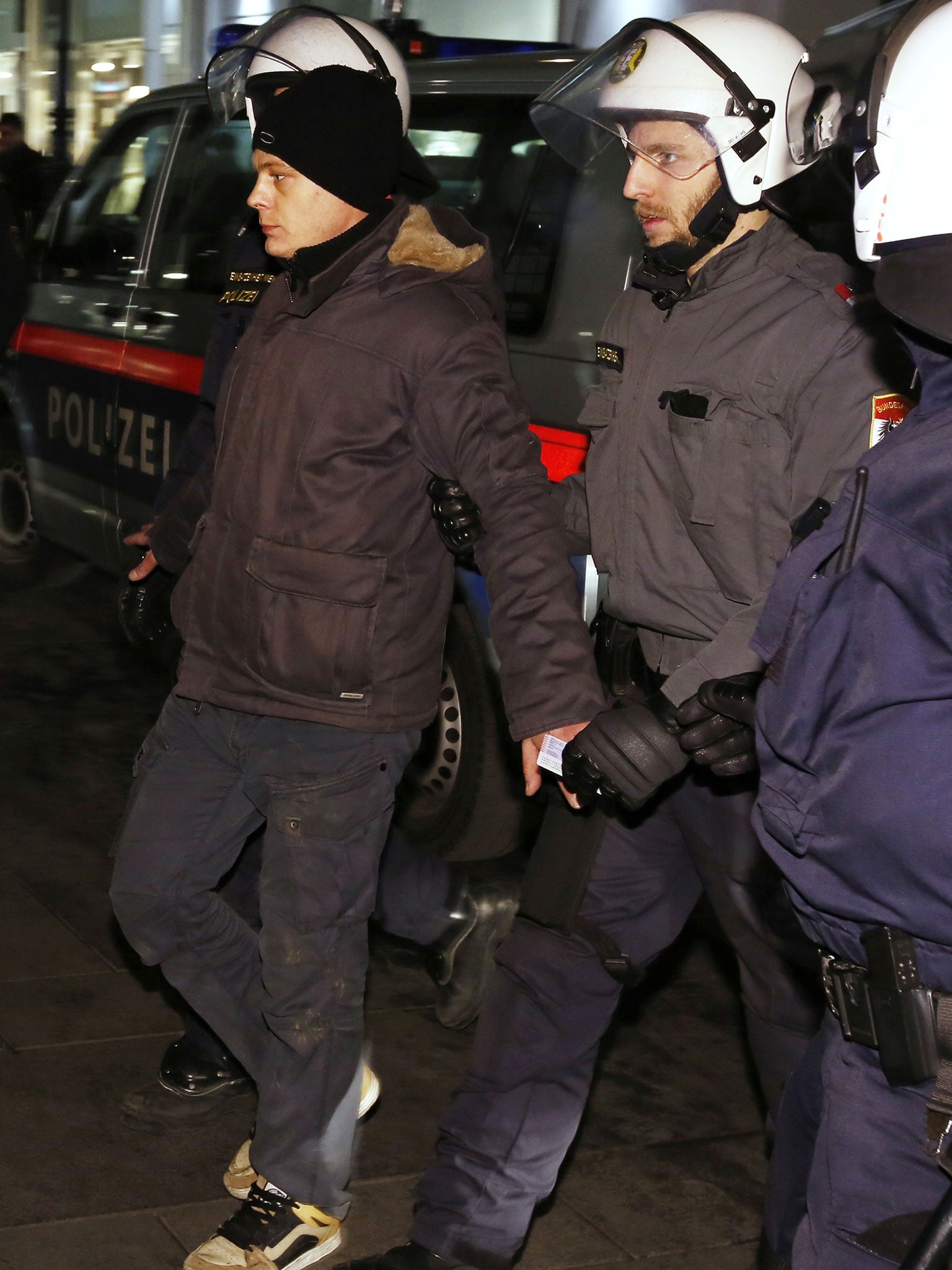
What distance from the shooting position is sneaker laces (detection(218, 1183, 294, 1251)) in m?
3.08

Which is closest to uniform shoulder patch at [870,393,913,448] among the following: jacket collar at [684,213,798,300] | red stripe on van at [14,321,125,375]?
jacket collar at [684,213,798,300]

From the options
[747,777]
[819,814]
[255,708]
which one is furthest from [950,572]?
[255,708]

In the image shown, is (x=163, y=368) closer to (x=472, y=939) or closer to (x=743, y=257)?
(x=472, y=939)

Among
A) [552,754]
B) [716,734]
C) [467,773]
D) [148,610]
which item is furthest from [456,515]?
[467,773]

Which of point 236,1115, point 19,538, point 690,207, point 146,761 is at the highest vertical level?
point 690,207

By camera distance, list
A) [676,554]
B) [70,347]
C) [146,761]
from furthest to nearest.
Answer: [70,347]
[146,761]
[676,554]

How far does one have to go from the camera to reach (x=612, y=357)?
10.2 ft

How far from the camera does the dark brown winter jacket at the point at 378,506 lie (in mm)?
2908

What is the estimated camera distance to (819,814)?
1.97 m

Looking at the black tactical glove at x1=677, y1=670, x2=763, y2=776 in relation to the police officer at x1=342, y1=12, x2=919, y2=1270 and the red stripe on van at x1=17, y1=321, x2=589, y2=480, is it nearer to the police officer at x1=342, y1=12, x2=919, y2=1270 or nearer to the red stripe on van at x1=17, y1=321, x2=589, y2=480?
the police officer at x1=342, y1=12, x2=919, y2=1270

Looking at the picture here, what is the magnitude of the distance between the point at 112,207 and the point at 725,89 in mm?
4236

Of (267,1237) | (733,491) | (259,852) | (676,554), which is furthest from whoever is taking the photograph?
(259,852)

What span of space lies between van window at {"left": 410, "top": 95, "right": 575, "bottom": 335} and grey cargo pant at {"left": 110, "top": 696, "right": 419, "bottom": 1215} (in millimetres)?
1863

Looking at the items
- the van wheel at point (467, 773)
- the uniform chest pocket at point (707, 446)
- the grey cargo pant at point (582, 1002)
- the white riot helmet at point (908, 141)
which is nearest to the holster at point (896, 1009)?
the white riot helmet at point (908, 141)
